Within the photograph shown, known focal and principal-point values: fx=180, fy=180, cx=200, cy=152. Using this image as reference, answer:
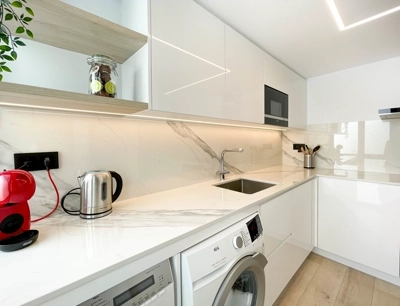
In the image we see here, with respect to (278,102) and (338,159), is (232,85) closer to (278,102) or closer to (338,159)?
(278,102)

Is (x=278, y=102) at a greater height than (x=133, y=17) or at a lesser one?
lesser

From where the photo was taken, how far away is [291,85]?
7.02 feet

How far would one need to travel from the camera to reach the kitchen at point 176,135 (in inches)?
33.5

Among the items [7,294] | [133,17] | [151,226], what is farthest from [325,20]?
[7,294]

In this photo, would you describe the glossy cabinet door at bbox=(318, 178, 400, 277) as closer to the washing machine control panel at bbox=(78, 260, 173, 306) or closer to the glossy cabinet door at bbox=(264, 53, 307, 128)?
the glossy cabinet door at bbox=(264, 53, 307, 128)

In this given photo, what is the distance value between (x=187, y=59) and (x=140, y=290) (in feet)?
3.68

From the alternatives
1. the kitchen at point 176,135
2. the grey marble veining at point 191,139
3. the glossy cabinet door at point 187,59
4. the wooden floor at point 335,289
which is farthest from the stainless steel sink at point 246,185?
the wooden floor at point 335,289

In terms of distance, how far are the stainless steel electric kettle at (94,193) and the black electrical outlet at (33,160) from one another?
0.17 m

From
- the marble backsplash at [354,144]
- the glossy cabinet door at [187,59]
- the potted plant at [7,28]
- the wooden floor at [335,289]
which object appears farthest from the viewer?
the marble backsplash at [354,144]

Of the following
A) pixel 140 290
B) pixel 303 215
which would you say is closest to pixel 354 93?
pixel 303 215

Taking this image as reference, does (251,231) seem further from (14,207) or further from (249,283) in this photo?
(14,207)

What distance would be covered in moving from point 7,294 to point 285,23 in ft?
6.27

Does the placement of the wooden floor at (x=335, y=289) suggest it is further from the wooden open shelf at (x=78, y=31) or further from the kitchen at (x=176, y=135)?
the wooden open shelf at (x=78, y=31)

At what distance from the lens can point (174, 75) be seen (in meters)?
1.01
